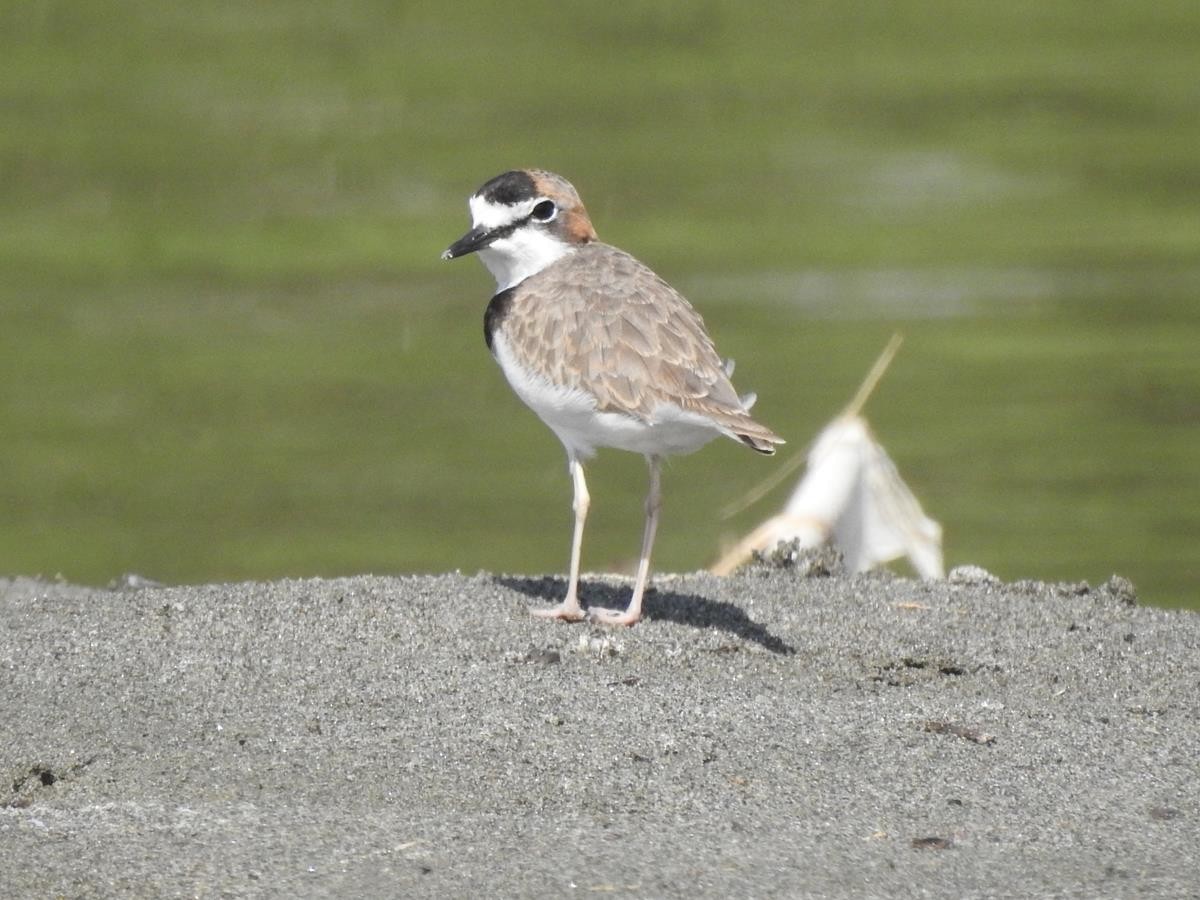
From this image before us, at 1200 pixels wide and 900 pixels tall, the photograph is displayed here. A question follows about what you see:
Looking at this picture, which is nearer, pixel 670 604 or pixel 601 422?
pixel 601 422

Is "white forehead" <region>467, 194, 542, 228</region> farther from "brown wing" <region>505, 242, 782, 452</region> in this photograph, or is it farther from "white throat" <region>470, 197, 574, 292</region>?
"brown wing" <region>505, 242, 782, 452</region>

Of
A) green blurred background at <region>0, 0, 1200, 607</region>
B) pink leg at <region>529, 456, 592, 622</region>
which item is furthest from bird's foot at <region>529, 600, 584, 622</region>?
green blurred background at <region>0, 0, 1200, 607</region>

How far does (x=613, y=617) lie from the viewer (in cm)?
766

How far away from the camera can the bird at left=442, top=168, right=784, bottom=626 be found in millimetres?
7551

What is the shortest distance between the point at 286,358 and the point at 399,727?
926 cm

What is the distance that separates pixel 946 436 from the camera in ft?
44.9

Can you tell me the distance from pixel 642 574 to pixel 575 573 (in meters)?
0.24

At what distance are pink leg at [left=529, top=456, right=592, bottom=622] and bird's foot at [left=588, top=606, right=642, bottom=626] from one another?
0.05m

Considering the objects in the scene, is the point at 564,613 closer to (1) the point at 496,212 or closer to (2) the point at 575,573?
(2) the point at 575,573

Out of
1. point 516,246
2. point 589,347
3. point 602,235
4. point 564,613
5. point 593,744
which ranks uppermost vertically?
point 602,235

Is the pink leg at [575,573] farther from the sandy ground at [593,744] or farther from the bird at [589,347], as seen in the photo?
the sandy ground at [593,744]

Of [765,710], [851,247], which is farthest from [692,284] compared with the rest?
Result: [765,710]

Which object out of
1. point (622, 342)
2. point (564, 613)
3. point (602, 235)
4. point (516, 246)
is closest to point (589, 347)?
point (622, 342)

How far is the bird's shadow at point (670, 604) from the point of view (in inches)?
293
